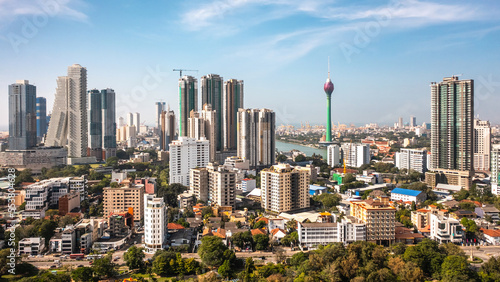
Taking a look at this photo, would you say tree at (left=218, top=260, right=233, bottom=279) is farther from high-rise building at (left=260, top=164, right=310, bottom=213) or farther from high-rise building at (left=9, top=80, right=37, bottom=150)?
high-rise building at (left=9, top=80, right=37, bottom=150)

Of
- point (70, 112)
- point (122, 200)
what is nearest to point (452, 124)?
point (122, 200)

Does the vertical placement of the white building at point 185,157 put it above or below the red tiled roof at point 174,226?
above

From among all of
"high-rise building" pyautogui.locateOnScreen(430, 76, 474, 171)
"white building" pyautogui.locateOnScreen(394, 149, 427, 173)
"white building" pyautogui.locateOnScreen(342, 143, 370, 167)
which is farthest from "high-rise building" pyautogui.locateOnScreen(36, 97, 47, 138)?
"high-rise building" pyautogui.locateOnScreen(430, 76, 474, 171)

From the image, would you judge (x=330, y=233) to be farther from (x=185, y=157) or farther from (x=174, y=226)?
(x=185, y=157)

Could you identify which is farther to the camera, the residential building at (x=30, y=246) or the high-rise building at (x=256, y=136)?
the high-rise building at (x=256, y=136)

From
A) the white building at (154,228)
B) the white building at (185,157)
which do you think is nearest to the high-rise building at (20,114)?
the white building at (185,157)

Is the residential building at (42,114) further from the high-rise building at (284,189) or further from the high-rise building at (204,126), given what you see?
the high-rise building at (284,189)
